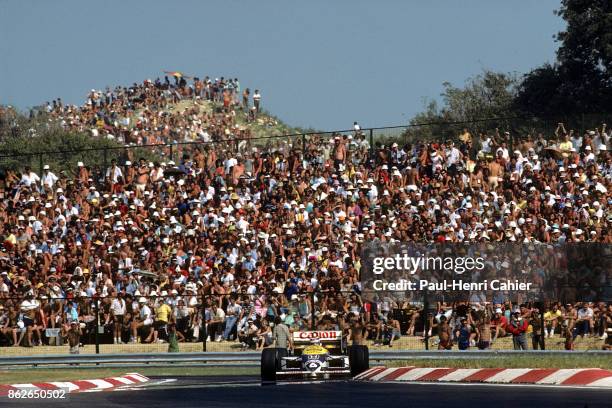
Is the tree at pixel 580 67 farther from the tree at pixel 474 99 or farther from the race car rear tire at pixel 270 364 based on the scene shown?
the race car rear tire at pixel 270 364

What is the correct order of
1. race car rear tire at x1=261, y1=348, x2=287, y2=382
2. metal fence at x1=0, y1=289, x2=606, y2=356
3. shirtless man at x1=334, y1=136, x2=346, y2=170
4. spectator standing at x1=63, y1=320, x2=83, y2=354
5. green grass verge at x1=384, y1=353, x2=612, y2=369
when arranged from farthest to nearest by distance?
1. shirtless man at x1=334, y1=136, x2=346, y2=170
2. spectator standing at x1=63, y1=320, x2=83, y2=354
3. metal fence at x1=0, y1=289, x2=606, y2=356
4. race car rear tire at x1=261, y1=348, x2=287, y2=382
5. green grass verge at x1=384, y1=353, x2=612, y2=369

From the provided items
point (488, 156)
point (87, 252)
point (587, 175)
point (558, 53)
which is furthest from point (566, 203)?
point (558, 53)

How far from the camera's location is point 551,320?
31609 mm

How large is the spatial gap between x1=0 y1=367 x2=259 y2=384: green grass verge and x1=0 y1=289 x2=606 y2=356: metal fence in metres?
1.52

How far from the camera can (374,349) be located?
32656 millimetres

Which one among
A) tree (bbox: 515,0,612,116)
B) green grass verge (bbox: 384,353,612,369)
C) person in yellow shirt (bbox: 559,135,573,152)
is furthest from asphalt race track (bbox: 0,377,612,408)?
tree (bbox: 515,0,612,116)

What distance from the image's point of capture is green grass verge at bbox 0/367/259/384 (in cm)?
2869

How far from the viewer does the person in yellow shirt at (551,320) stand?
31531mm

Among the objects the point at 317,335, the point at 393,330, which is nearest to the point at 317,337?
the point at 317,335

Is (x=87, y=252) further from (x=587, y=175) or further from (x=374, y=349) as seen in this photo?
(x=587, y=175)

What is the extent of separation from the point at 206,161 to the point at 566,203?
14793 millimetres

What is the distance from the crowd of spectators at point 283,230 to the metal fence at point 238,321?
0.15 ft

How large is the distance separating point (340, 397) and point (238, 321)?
1325cm

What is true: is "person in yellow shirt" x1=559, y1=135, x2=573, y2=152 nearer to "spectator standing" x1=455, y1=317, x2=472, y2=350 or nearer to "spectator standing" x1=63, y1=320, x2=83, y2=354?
"spectator standing" x1=455, y1=317, x2=472, y2=350
